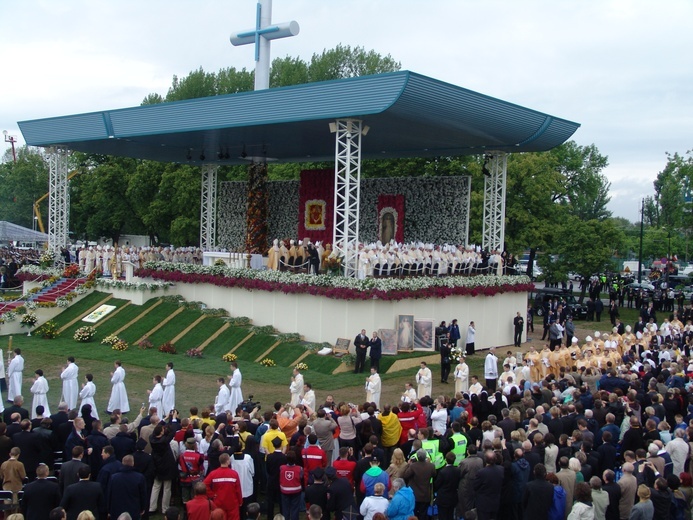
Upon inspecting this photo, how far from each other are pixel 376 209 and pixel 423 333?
1145 cm

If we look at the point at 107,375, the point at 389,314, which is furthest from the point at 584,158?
the point at 107,375

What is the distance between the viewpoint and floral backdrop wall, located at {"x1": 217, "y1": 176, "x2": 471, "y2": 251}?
30406 millimetres

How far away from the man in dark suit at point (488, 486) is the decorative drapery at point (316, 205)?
2505 cm

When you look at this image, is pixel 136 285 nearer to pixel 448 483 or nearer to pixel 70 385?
pixel 70 385

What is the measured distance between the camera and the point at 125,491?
852cm

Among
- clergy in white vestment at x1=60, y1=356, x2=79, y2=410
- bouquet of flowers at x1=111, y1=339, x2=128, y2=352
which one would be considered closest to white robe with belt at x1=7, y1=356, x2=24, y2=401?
clergy in white vestment at x1=60, y1=356, x2=79, y2=410

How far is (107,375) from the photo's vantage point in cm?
1956

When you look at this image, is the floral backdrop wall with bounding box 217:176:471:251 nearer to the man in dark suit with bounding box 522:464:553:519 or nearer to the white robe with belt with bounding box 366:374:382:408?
the white robe with belt with bounding box 366:374:382:408

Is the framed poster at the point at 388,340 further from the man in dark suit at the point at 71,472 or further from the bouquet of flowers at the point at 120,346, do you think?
the man in dark suit at the point at 71,472

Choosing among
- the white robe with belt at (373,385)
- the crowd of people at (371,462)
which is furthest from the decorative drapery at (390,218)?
the crowd of people at (371,462)

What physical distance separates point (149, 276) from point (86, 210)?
2800 cm

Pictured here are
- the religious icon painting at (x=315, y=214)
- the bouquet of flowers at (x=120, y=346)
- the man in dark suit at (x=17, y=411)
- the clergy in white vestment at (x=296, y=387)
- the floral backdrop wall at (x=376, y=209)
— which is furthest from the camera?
the religious icon painting at (x=315, y=214)

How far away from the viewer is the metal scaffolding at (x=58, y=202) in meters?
32.2

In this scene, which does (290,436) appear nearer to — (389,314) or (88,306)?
(389,314)
